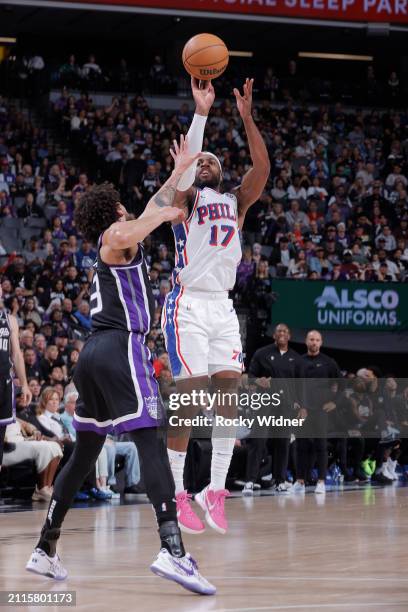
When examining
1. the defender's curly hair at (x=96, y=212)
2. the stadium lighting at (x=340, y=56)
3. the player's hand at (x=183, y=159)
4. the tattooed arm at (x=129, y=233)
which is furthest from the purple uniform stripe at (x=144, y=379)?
the stadium lighting at (x=340, y=56)

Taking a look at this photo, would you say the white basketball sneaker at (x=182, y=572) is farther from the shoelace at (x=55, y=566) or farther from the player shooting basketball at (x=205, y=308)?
the player shooting basketball at (x=205, y=308)

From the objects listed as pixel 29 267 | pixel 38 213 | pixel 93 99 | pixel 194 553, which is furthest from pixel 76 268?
pixel 194 553

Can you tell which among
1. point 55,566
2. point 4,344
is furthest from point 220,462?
point 55,566

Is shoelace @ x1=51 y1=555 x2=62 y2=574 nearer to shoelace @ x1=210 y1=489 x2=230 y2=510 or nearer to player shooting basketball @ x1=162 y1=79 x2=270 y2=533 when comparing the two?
player shooting basketball @ x1=162 y1=79 x2=270 y2=533

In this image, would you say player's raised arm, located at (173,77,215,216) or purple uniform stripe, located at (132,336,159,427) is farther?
player's raised arm, located at (173,77,215,216)

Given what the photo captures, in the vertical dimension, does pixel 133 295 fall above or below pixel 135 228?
below

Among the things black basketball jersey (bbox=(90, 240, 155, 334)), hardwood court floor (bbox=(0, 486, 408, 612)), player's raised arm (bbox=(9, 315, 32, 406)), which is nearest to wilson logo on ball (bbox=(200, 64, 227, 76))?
black basketball jersey (bbox=(90, 240, 155, 334))

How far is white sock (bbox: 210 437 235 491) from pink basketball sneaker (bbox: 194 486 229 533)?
1.7 inches

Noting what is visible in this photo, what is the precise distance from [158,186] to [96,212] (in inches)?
590

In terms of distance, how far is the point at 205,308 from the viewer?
7578 mm

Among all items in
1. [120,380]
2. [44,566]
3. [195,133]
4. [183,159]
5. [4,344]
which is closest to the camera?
[120,380]

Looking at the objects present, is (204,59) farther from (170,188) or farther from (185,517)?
(185,517)

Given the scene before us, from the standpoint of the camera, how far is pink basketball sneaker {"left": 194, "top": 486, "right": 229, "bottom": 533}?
24.1ft

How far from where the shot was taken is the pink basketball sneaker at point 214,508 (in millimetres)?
7355
